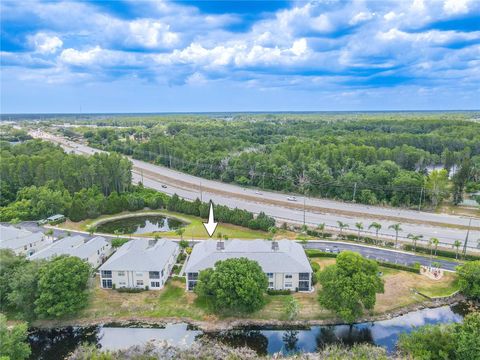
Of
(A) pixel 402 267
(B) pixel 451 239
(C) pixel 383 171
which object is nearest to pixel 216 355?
(A) pixel 402 267

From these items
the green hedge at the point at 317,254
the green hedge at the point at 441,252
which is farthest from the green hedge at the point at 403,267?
the green hedge at the point at 317,254

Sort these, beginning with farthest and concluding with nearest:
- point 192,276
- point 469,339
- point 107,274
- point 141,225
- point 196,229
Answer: point 141,225 < point 196,229 < point 107,274 < point 192,276 < point 469,339

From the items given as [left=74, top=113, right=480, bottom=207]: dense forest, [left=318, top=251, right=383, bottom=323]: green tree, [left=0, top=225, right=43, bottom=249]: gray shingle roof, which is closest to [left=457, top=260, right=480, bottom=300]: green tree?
[left=318, top=251, right=383, bottom=323]: green tree

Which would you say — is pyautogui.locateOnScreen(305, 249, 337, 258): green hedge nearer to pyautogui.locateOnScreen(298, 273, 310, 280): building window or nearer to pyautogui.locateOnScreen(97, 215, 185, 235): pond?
pyautogui.locateOnScreen(298, 273, 310, 280): building window

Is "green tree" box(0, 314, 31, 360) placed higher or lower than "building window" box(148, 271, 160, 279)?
higher

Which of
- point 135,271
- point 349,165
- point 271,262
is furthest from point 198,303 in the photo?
point 349,165

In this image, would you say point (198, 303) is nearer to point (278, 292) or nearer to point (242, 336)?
point (242, 336)

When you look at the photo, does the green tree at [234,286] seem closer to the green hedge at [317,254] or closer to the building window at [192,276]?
the building window at [192,276]
